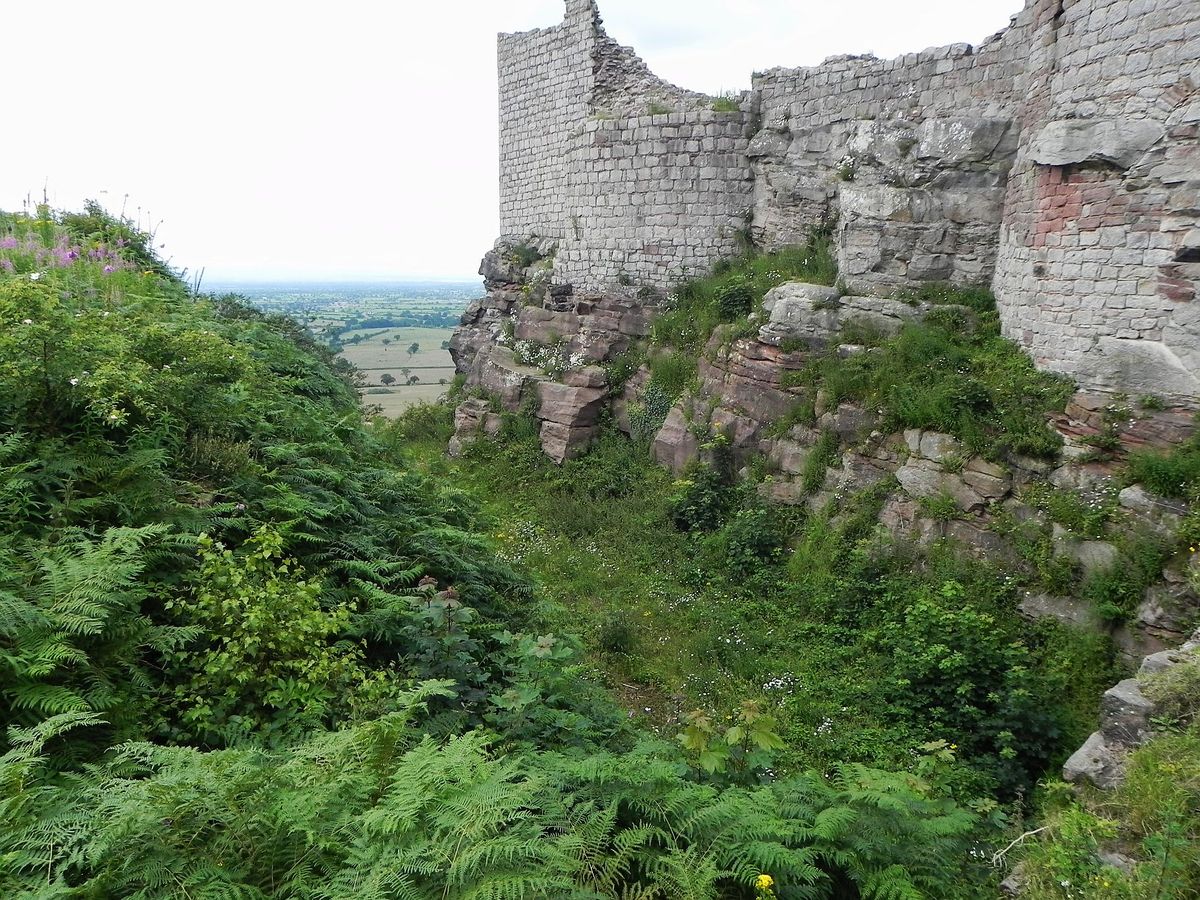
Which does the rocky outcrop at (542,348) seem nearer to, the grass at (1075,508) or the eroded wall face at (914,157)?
the eroded wall face at (914,157)

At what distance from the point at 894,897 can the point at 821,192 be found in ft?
38.0

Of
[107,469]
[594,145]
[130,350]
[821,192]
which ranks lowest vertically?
[107,469]

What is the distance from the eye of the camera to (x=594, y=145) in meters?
14.4

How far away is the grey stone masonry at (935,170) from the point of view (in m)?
7.39

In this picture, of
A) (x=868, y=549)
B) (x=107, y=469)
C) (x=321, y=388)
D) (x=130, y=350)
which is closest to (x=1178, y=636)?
(x=868, y=549)

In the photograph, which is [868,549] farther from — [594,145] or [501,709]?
[594,145]

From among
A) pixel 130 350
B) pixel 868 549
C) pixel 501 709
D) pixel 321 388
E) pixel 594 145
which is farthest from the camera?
pixel 594 145

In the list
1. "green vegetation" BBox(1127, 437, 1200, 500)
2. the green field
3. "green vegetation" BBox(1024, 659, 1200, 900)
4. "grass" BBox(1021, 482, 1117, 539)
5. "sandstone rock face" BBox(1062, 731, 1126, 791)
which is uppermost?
"green vegetation" BBox(1127, 437, 1200, 500)

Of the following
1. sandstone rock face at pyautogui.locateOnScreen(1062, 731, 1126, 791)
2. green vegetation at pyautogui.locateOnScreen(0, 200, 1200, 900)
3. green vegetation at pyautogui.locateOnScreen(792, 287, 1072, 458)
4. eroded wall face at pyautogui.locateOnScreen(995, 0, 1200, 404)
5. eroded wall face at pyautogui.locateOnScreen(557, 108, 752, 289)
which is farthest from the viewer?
eroded wall face at pyautogui.locateOnScreen(557, 108, 752, 289)

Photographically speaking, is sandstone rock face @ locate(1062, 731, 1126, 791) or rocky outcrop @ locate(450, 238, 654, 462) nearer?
sandstone rock face @ locate(1062, 731, 1126, 791)

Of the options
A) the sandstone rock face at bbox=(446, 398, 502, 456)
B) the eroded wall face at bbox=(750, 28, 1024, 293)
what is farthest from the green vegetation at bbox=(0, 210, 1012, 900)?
the sandstone rock face at bbox=(446, 398, 502, 456)

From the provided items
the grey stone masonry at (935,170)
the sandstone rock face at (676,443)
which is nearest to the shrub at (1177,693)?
the grey stone masonry at (935,170)

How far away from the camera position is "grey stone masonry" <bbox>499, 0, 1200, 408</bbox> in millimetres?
7395

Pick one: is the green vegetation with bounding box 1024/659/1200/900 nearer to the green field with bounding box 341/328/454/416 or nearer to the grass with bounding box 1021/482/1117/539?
the grass with bounding box 1021/482/1117/539
